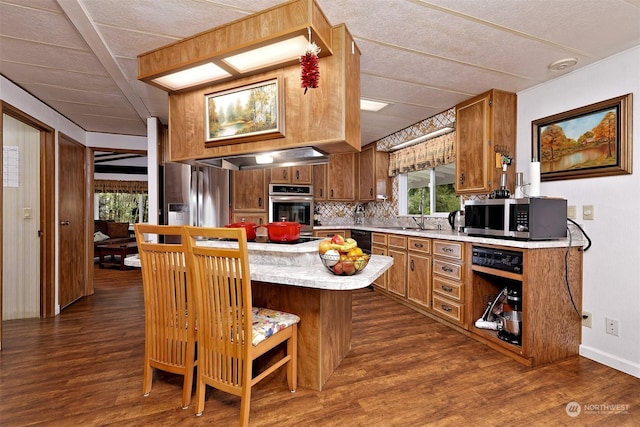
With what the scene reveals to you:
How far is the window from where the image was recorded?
4.13 meters

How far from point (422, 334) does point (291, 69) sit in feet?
8.10

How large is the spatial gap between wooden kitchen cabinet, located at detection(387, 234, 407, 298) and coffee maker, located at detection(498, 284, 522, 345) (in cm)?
121

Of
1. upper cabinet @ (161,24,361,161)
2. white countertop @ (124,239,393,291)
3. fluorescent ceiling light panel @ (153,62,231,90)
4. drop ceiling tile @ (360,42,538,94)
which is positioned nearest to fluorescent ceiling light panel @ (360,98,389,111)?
drop ceiling tile @ (360,42,538,94)

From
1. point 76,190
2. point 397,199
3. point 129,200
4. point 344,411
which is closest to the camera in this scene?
point 344,411

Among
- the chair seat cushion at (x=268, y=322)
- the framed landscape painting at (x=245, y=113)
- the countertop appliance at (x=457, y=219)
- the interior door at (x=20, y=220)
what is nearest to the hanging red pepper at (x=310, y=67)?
the framed landscape painting at (x=245, y=113)

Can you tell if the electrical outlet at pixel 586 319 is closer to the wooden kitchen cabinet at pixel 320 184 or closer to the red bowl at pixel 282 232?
the red bowl at pixel 282 232

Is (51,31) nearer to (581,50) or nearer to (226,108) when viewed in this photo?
(226,108)

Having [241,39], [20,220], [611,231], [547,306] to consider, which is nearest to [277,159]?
[241,39]

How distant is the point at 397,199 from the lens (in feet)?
16.4

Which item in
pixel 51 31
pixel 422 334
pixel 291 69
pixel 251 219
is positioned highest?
pixel 51 31

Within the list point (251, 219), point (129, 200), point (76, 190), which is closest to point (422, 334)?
point (251, 219)

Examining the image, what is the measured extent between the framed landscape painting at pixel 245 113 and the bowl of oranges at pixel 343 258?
2.75ft

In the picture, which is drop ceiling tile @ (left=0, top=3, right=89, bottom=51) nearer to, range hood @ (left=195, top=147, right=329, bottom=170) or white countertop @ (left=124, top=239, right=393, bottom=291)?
range hood @ (left=195, top=147, right=329, bottom=170)

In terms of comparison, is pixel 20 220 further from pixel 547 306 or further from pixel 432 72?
pixel 547 306
